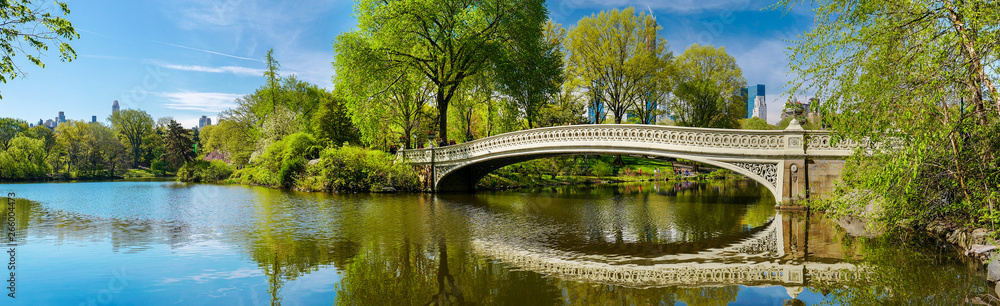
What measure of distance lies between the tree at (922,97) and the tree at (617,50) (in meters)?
29.3

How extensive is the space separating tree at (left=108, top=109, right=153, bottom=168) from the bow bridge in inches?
2344

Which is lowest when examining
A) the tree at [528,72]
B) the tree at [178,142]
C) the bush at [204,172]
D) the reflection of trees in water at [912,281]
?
the reflection of trees in water at [912,281]

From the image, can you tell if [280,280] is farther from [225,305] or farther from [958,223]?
[958,223]

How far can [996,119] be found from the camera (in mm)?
7461

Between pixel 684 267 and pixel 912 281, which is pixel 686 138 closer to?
pixel 684 267

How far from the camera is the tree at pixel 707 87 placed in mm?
44466

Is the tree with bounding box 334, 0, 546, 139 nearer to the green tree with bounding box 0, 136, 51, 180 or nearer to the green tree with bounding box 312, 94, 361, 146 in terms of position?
the green tree with bounding box 312, 94, 361, 146

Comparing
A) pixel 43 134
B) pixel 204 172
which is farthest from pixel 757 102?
pixel 43 134

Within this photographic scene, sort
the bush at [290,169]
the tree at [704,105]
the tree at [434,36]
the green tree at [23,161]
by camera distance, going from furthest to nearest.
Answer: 1. the tree at [704,105]
2. the green tree at [23,161]
3. the bush at [290,169]
4. the tree at [434,36]

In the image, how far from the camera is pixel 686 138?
1638 cm

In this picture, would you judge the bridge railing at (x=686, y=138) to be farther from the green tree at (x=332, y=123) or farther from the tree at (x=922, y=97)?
the green tree at (x=332, y=123)

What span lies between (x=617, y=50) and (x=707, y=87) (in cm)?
1091

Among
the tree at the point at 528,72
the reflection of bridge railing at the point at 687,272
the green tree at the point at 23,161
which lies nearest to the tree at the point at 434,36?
the tree at the point at 528,72

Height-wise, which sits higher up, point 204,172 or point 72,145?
point 72,145
